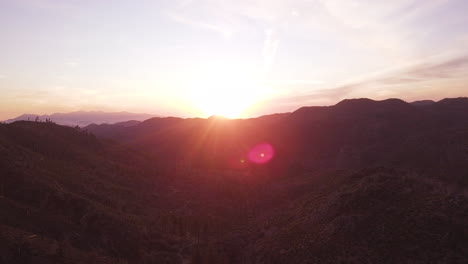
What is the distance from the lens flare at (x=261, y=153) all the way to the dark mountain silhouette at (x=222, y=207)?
12.4 ft

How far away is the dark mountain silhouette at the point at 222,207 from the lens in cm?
2180

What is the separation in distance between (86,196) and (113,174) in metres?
12.6

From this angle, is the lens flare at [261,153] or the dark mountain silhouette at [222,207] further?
the lens flare at [261,153]

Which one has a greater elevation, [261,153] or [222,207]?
[261,153]

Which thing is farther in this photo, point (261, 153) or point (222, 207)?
point (261, 153)

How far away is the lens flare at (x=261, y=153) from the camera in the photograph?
78.5 m

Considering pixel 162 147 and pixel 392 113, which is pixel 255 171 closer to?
pixel 162 147

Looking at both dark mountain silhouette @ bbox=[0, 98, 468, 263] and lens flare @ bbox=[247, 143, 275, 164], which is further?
lens flare @ bbox=[247, 143, 275, 164]

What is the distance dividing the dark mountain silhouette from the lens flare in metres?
3.78

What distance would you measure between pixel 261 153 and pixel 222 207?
4310 cm

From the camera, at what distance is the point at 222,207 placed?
42438 millimetres

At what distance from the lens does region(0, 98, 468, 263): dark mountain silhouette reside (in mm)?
21803

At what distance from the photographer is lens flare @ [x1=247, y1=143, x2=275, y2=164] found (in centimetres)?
7850

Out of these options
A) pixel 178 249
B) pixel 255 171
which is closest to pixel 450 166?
pixel 255 171
